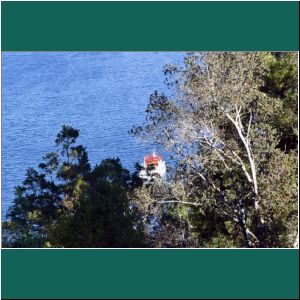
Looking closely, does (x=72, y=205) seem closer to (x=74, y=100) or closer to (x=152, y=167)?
(x=152, y=167)

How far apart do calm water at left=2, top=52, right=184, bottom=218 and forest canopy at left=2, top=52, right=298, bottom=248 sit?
4.8 inches

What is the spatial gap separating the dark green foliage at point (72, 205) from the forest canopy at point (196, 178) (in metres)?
0.01

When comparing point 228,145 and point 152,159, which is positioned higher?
point 228,145

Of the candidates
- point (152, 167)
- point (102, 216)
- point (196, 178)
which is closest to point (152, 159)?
point (152, 167)

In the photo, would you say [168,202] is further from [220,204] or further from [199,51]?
[199,51]

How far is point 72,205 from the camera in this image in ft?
35.8

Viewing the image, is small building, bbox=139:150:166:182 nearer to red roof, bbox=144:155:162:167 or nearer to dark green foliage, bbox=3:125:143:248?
red roof, bbox=144:155:162:167

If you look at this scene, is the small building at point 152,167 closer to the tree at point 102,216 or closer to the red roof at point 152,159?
the red roof at point 152,159

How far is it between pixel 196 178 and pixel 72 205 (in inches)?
60.5

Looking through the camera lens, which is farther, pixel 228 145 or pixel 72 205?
pixel 228 145

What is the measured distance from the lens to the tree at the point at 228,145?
1094 centimetres

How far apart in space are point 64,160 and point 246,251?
2.37 m


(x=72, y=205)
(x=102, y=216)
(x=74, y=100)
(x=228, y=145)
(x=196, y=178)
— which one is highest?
(x=74, y=100)
